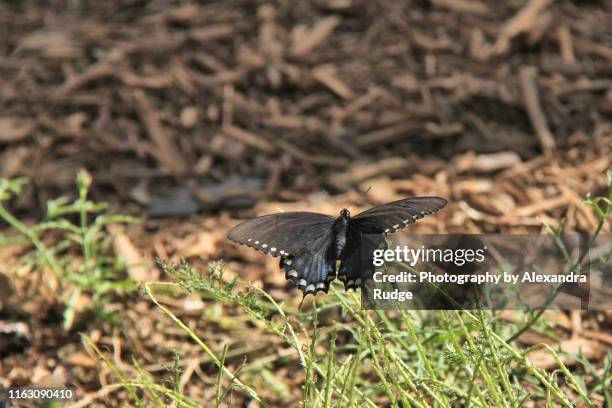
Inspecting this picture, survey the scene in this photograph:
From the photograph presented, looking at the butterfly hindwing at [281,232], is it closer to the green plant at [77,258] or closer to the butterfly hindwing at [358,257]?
the butterfly hindwing at [358,257]

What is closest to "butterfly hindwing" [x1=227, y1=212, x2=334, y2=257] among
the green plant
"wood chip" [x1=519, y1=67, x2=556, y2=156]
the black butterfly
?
the black butterfly

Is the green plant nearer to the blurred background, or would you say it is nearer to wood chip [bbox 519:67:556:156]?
the blurred background

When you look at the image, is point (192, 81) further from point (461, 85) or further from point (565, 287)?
point (565, 287)

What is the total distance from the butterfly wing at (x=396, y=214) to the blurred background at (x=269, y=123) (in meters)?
0.80

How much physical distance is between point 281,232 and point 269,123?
1633mm

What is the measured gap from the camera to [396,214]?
58.8 inches

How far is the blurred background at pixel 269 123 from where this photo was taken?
8.08ft

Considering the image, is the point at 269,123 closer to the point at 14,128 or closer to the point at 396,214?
the point at 14,128

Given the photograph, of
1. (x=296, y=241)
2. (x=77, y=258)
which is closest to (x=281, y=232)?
(x=296, y=241)

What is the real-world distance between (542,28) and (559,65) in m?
0.22

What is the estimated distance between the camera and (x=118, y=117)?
3.26m

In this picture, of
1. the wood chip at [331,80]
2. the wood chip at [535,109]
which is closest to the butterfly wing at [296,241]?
the wood chip at [535,109]

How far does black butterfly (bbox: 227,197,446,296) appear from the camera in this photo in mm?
1456

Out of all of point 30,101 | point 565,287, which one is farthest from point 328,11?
point 565,287
